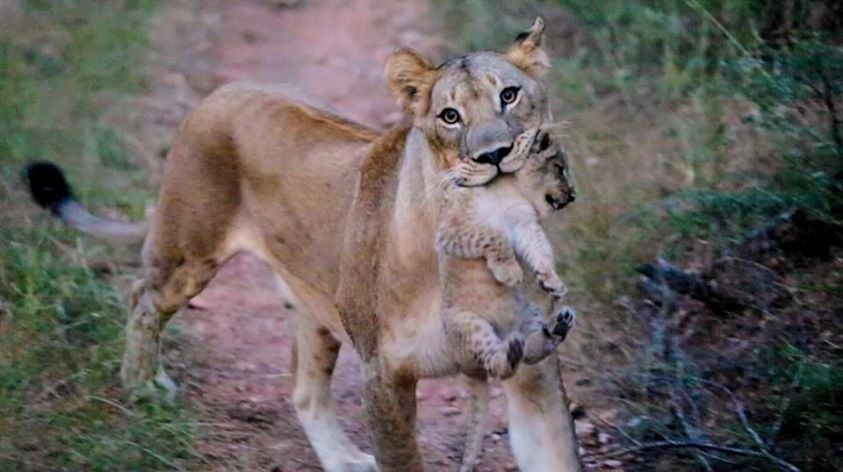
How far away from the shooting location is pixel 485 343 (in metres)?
4.40

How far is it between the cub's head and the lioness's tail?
264 cm

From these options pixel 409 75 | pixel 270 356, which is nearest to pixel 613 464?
pixel 270 356

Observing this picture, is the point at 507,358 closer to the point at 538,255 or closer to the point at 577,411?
the point at 538,255

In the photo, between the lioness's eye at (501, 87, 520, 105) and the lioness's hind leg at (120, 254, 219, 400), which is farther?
the lioness's hind leg at (120, 254, 219, 400)

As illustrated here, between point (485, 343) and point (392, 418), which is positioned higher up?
point (485, 343)

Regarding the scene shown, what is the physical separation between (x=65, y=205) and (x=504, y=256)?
8.99 ft

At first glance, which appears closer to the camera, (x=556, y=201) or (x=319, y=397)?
(x=556, y=201)

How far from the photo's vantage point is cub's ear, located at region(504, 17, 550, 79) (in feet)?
15.6

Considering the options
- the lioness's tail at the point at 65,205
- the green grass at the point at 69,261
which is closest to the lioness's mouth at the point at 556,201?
the green grass at the point at 69,261

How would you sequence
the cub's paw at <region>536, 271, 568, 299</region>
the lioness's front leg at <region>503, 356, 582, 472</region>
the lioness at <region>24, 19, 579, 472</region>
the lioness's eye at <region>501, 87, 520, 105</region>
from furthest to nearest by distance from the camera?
the lioness's front leg at <region>503, 356, 582, 472</region> → the lioness at <region>24, 19, 579, 472</region> → the lioness's eye at <region>501, 87, 520, 105</region> → the cub's paw at <region>536, 271, 568, 299</region>

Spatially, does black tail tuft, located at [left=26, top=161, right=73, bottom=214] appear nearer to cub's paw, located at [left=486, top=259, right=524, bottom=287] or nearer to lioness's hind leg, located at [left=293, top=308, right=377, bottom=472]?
lioness's hind leg, located at [left=293, top=308, right=377, bottom=472]

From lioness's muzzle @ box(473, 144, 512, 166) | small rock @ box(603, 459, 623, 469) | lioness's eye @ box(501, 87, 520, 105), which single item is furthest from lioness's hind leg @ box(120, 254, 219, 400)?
lioness's muzzle @ box(473, 144, 512, 166)

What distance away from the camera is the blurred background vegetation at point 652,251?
582cm

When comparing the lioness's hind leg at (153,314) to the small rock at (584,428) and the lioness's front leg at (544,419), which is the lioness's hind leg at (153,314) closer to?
the small rock at (584,428)
